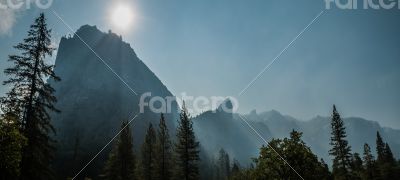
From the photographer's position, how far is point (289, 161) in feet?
91.8

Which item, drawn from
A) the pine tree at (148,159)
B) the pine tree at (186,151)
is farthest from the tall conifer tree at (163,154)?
the pine tree at (186,151)

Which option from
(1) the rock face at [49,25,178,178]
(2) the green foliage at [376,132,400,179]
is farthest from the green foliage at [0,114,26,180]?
(1) the rock face at [49,25,178,178]

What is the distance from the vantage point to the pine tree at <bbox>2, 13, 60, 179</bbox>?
24047 millimetres

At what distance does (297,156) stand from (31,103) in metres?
23.0

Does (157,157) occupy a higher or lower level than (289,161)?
higher

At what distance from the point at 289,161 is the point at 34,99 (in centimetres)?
2235

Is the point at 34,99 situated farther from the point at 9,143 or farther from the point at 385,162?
the point at 385,162

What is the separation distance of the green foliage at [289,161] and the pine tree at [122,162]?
32.0 m

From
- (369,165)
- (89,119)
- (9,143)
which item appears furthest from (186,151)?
(89,119)

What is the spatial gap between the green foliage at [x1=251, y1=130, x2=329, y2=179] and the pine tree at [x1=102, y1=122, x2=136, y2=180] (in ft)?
105

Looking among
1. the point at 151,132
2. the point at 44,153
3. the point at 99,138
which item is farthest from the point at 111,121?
the point at 44,153

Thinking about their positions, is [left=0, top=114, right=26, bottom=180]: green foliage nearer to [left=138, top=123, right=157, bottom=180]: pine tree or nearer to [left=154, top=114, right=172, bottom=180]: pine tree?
[left=154, top=114, right=172, bottom=180]: pine tree

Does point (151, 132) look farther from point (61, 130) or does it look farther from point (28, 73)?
point (61, 130)

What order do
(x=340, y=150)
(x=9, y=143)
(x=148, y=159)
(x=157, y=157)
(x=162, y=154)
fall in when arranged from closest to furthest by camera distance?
(x=9, y=143) → (x=340, y=150) → (x=162, y=154) → (x=157, y=157) → (x=148, y=159)
